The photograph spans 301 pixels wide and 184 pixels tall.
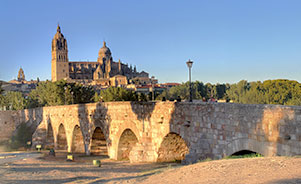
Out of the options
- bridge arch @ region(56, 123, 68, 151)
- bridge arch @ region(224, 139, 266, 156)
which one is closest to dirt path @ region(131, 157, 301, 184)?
bridge arch @ region(224, 139, 266, 156)

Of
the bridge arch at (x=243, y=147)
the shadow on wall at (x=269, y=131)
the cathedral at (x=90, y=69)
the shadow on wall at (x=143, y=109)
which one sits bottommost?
the bridge arch at (x=243, y=147)

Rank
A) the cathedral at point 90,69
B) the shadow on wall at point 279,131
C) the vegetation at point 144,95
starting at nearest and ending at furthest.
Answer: the shadow on wall at point 279,131, the vegetation at point 144,95, the cathedral at point 90,69

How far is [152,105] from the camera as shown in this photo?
17875mm

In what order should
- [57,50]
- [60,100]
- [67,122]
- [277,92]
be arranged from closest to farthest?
[67,122]
[277,92]
[60,100]
[57,50]

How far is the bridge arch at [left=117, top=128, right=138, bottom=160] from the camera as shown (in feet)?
72.5

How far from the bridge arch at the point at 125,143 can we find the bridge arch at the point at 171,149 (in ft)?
14.4

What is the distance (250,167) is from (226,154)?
341 centimetres

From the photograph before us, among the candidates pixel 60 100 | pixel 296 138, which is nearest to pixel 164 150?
pixel 296 138

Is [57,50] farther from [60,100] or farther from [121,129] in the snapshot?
[121,129]

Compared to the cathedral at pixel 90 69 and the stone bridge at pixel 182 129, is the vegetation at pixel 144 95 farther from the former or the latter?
the cathedral at pixel 90 69

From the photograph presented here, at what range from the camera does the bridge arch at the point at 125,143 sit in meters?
22.1

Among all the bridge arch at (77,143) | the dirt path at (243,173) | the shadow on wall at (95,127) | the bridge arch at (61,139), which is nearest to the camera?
the dirt path at (243,173)

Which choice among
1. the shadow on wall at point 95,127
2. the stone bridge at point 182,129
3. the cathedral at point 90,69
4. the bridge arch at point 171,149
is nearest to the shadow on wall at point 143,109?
the stone bridge at point 182,129

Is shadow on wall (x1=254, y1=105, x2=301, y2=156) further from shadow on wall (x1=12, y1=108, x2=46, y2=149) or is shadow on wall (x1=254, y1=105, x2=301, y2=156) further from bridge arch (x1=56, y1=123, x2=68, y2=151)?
shadow on wall (x1=12, y1=108, x2=46, y2=149)
